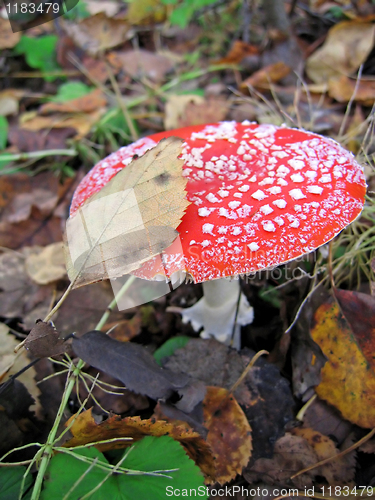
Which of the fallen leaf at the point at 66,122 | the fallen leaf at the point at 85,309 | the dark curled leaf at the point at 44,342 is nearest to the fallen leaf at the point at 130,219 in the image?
the dark curled leaf at the point at 44,342

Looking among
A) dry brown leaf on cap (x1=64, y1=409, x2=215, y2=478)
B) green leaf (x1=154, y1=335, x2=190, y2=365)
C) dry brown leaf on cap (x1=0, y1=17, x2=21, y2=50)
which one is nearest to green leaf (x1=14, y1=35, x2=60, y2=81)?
dry brown leaf on cap (x1=0, y1=17, x2=21, y2=50)

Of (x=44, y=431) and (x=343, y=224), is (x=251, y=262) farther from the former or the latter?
(x=44, y=431)

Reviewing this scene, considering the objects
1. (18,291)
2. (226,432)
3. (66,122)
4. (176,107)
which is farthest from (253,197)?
(66,122)

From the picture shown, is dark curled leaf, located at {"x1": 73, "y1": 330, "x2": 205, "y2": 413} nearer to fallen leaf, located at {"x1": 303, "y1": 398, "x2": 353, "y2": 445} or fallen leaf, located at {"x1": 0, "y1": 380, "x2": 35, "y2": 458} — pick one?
fallen leaf, located at {"x1": 0, "y1": 380, "x2": 35, "y2": 458}

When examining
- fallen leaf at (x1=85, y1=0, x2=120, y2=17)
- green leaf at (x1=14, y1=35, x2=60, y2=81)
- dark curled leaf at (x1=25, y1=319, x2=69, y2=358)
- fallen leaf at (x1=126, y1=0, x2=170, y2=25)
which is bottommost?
dark curled leaf at (x1=25, y1=319, x2=69, y2=358)

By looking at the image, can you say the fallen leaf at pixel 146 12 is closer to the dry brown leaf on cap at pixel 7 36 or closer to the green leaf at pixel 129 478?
the dry brown leaf on cap at pixel 7 36

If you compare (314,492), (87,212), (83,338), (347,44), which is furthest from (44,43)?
(314,492)

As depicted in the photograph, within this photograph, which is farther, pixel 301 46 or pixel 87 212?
pixel 301 46
